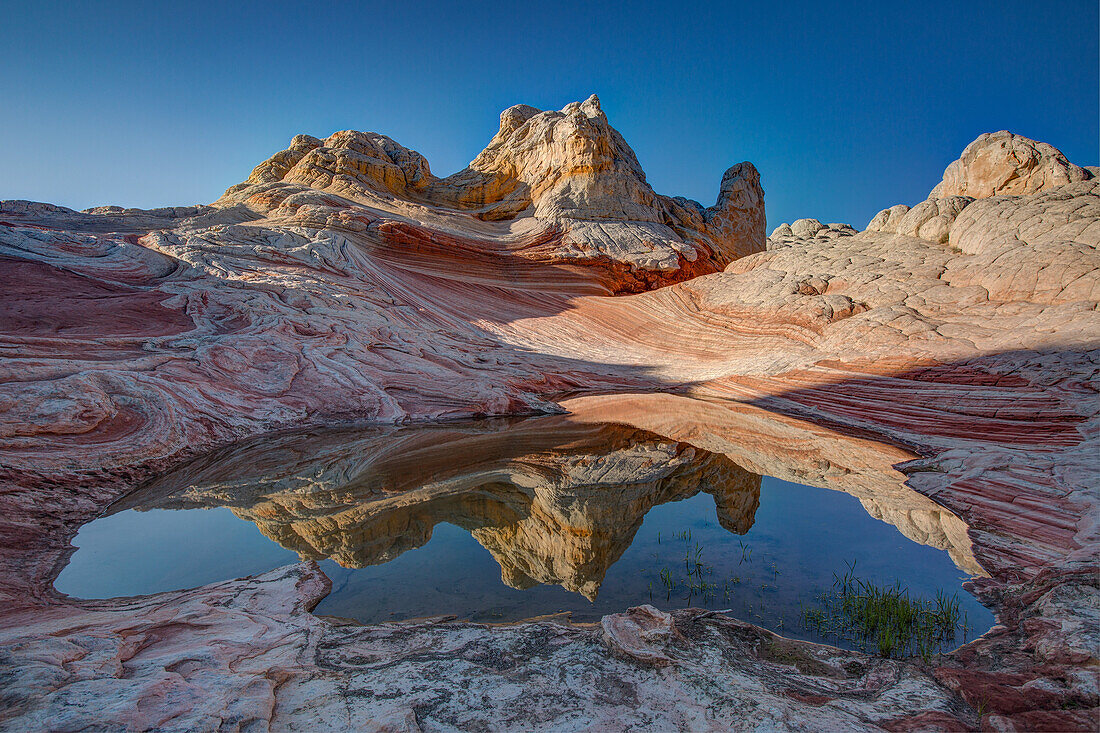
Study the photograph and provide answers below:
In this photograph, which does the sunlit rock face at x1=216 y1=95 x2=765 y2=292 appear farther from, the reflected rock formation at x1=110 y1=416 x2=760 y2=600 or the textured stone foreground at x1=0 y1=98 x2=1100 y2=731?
the reflected rock formation at x1=110 y1=416 x2=760 y2=600

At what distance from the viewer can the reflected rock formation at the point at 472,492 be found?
4.12 m

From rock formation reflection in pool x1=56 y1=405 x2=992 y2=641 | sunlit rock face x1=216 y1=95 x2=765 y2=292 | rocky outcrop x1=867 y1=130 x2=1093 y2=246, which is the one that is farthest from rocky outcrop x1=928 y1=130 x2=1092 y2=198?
rock formation reflection in pool x1=56 y1=405 x2=992 y2=641

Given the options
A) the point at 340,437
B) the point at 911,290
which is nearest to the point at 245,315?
the point at 340,437

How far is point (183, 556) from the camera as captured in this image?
3967 mm

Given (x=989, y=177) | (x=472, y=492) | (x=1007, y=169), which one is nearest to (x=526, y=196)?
(x=989, y=177)

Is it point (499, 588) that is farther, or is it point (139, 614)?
point (499, 588)

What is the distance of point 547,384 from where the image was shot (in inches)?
443

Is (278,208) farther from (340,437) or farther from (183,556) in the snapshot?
(183,556)

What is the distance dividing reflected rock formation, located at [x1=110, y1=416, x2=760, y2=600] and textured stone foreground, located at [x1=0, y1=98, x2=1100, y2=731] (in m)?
0.56

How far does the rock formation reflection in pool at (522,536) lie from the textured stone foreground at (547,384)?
0.33 metres

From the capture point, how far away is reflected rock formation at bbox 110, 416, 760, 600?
4.12 m

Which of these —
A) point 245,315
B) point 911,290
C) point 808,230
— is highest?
point 808,230

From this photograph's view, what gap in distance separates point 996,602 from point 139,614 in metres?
4.98

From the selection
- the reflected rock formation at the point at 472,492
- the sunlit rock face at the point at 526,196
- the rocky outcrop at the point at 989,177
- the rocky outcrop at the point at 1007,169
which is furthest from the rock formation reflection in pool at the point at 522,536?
the sunlit rock face at the point at 526,196
